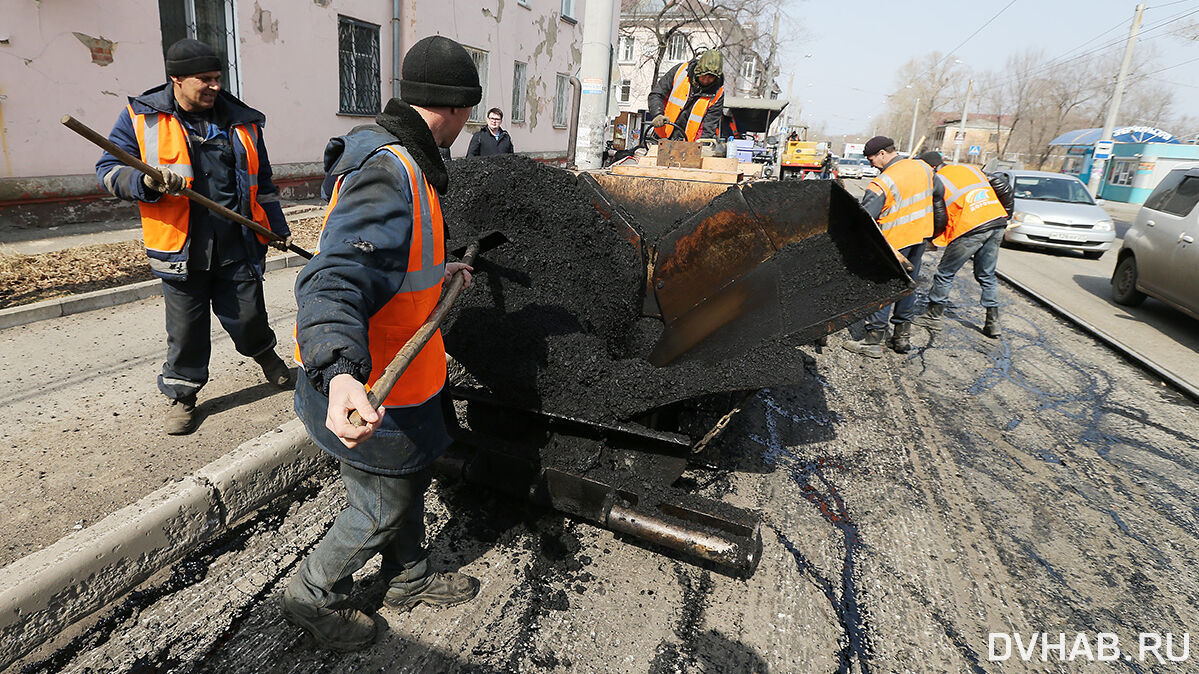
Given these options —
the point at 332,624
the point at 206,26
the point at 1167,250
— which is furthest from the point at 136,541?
the point at 1167,250

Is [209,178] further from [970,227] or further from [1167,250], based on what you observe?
[1167,250]

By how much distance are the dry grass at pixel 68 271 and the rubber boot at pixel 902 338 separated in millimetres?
6286

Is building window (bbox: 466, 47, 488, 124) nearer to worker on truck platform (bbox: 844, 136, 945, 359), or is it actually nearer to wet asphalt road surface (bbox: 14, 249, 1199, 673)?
worker on truck platform (bbox: 844, 136, 945, 359)

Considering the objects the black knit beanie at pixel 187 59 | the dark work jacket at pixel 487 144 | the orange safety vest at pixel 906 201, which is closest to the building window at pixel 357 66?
the dark work jacket at pixel 487 144

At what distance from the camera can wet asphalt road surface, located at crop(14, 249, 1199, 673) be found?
6.61 ft

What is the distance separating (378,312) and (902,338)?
16.3ft

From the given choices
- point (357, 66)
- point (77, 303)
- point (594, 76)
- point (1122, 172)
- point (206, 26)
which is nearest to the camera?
point (77, 303)

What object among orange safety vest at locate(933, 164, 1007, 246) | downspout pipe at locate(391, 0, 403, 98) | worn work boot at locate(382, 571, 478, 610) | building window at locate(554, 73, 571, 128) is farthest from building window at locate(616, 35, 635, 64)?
worn work boot at locate(382, 571, 478, 610)

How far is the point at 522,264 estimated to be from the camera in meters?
2.94

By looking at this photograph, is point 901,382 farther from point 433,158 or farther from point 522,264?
point 433,158

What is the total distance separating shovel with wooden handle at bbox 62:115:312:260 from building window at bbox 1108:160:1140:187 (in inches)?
1376

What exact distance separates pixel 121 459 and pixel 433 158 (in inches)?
84.1

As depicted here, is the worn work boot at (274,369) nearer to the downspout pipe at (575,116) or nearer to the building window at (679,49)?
the downspout pipe at (575,116)

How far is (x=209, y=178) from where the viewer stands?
2.89 metres
